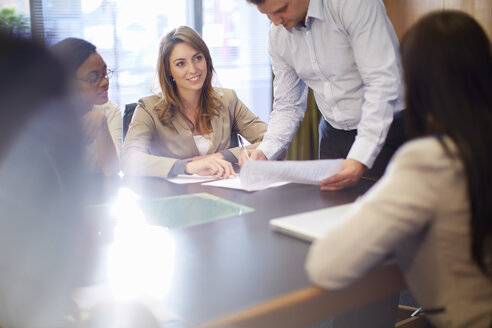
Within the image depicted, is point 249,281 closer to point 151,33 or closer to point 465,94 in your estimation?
point 465,94

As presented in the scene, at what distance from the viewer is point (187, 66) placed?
231 centimetres

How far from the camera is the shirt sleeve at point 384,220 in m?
0.77

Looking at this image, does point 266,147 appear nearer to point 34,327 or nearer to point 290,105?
point 290,105

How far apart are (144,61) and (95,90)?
209cm

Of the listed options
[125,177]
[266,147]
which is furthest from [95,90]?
[266,147]

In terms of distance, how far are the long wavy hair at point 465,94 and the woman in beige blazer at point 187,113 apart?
1.32 metres

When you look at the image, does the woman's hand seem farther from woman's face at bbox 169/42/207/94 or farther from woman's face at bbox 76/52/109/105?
woman's face at bbox 169/42/207/94

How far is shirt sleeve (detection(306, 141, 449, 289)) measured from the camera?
77 centimetres

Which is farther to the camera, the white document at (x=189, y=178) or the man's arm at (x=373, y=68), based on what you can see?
the white document at (x=189, y=178)

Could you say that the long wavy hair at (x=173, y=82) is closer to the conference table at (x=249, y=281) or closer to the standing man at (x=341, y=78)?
the standing man at (x=341, y=78)

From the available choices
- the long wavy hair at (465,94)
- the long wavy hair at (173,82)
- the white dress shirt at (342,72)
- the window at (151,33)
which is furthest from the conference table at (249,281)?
the window at (151,33)

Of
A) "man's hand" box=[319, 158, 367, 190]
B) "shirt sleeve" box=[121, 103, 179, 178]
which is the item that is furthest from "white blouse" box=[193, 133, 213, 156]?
"man's hand" box=[319, 158, 367, 190]

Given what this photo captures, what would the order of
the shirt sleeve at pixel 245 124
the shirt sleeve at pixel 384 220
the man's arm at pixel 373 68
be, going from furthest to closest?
the shirt sleeve at pixel 245 124
the man's arm at pixel 373 68
the shirt sleeve at pixel 384 220

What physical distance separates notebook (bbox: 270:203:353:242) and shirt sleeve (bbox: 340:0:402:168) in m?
0.47
